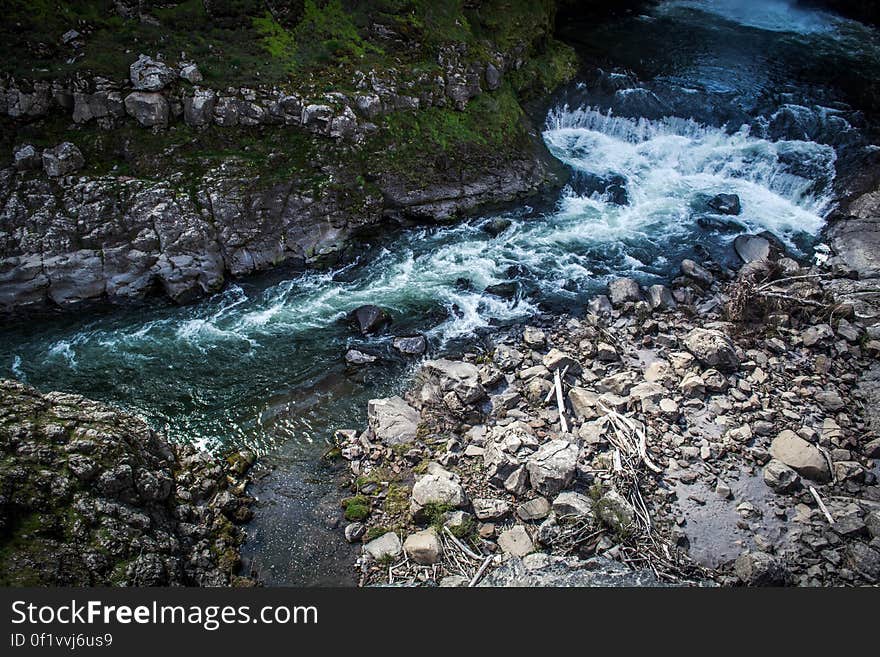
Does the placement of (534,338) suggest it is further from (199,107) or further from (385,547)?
(199,107)

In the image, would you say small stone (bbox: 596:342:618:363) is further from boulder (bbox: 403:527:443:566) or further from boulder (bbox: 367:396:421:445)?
boulder (bbox: 403:527:443:566)

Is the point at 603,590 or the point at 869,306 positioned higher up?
the point at 869,306

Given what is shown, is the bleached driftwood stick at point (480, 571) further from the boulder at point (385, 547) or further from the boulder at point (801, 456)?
the boulder at point (801, 456)

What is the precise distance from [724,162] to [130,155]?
18.0 metres

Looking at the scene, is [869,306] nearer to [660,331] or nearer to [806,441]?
[660,331]

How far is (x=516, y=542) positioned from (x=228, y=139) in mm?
12910

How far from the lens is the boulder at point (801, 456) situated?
8.29 metres

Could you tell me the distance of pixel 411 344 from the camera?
12305 mm

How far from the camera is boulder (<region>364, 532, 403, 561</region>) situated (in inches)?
312

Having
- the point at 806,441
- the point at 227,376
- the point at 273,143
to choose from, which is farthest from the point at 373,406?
the point at 273,143

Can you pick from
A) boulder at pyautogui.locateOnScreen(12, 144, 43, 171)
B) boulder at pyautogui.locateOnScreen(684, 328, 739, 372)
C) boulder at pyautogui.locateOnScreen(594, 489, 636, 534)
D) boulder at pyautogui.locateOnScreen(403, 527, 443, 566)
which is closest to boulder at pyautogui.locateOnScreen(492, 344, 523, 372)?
boulder at pyautogui.locateOnScreen(684, 328, 739, 372)

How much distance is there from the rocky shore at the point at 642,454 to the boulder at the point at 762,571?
0.02 meters

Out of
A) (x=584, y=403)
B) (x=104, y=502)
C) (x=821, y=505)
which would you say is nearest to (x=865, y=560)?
(x=821, y=505)

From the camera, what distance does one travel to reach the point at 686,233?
15836mm
